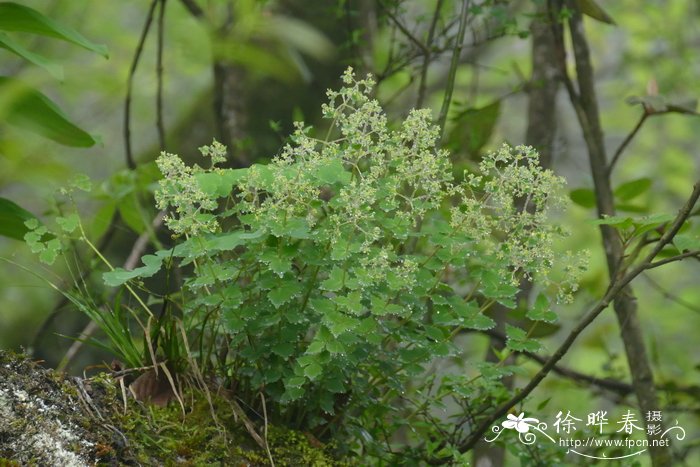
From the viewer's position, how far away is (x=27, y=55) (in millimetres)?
1597

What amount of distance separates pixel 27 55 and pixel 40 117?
192mm

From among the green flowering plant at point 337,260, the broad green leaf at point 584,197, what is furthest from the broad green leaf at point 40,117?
the broad green leaf at point 584,197

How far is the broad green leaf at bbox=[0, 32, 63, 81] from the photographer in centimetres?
156

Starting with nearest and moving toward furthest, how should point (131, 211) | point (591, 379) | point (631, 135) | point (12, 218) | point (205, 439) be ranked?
1. point (205, 439)
2. point (12, 218)
3. point (631, 135)
4. point (131, 211)
5. point (591, 379)

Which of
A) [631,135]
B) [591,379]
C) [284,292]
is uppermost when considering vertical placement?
[631,135]

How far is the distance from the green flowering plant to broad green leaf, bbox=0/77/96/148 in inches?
22.2

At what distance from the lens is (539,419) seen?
170 cm

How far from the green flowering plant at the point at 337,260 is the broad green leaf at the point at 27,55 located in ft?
1.66

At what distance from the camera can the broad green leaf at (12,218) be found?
1688 mm

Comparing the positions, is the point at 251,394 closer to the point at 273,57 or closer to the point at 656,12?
the point at 273,57

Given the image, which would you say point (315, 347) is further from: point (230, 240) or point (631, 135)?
point (631, 135)

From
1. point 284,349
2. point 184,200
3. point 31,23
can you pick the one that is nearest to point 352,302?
point 284,349

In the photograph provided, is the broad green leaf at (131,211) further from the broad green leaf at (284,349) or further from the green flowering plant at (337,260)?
the broad green leaf at (284,349)

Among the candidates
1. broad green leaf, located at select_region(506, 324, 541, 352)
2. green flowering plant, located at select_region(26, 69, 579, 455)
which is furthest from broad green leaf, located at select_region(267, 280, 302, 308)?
broad green leaf, located at select_region(506, 324, 541, 352)
